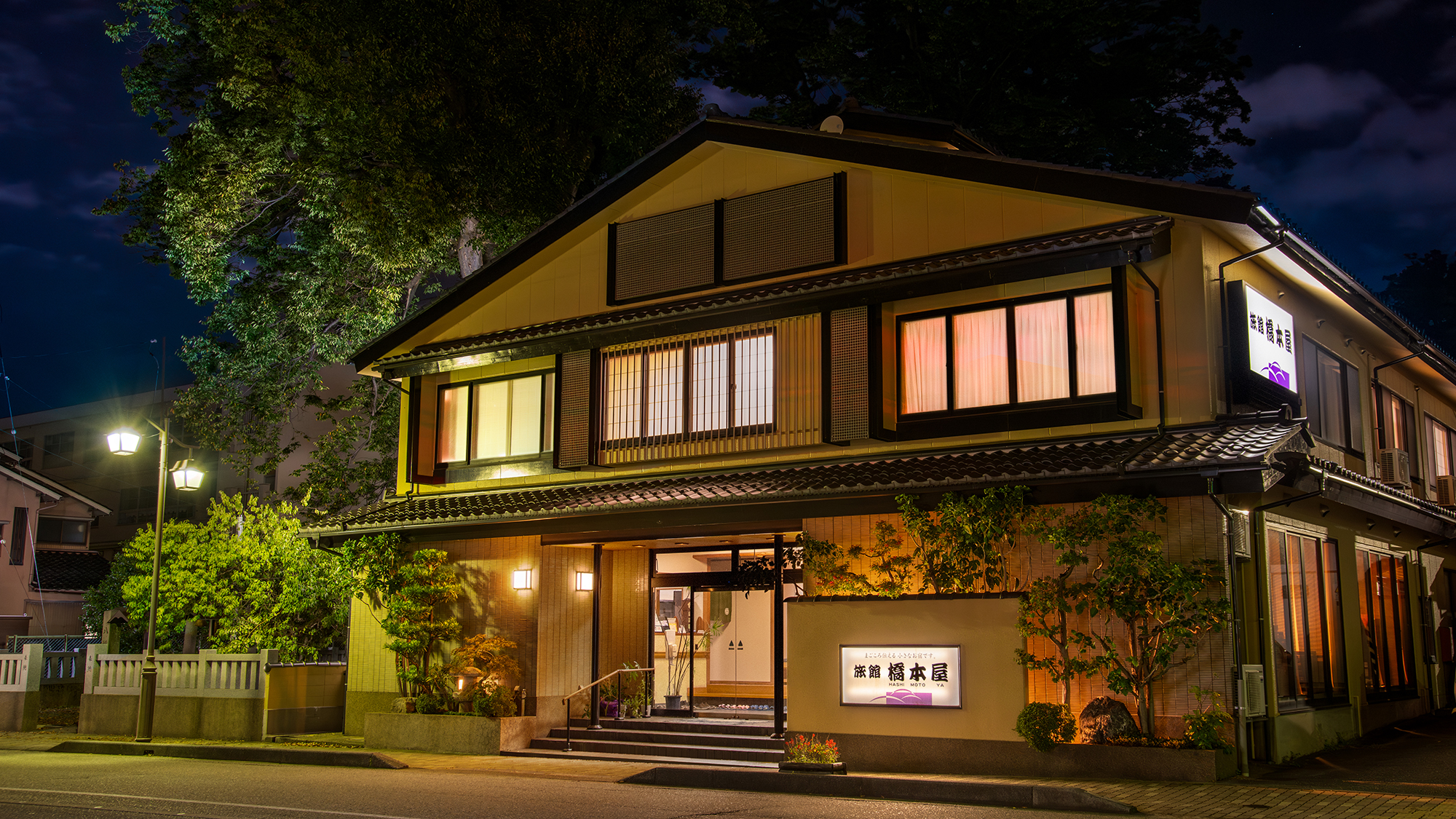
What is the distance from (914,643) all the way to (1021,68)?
63.1 feet

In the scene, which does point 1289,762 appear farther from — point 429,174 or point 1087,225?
point 429,174

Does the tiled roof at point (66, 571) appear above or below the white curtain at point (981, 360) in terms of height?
below

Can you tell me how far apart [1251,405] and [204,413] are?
22.5 m

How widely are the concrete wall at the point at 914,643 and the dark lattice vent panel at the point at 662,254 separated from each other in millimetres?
5979

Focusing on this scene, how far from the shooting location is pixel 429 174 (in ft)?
80.4

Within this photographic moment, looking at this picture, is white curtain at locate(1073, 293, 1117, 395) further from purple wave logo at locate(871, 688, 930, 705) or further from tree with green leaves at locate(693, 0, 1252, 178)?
tree with green leaves at locate(693, 0, 1252, 178)

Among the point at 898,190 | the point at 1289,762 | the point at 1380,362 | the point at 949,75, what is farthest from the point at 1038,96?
the point at 1289,762

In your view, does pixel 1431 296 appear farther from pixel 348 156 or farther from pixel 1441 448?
pixel 348 156

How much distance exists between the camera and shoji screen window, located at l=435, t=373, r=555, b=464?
20188 mm

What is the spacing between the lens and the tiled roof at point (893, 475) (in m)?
13.0

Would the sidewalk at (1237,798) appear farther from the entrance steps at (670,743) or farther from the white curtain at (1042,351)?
the white curtain at (1042,351)

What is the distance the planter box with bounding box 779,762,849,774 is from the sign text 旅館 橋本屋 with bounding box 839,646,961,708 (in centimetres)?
98

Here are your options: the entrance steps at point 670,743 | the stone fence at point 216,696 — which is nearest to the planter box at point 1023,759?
the entrance steps at point 670,743

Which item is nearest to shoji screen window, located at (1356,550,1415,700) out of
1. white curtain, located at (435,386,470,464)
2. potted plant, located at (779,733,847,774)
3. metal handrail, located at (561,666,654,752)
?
potted plant, located at (779,733,847,774)
